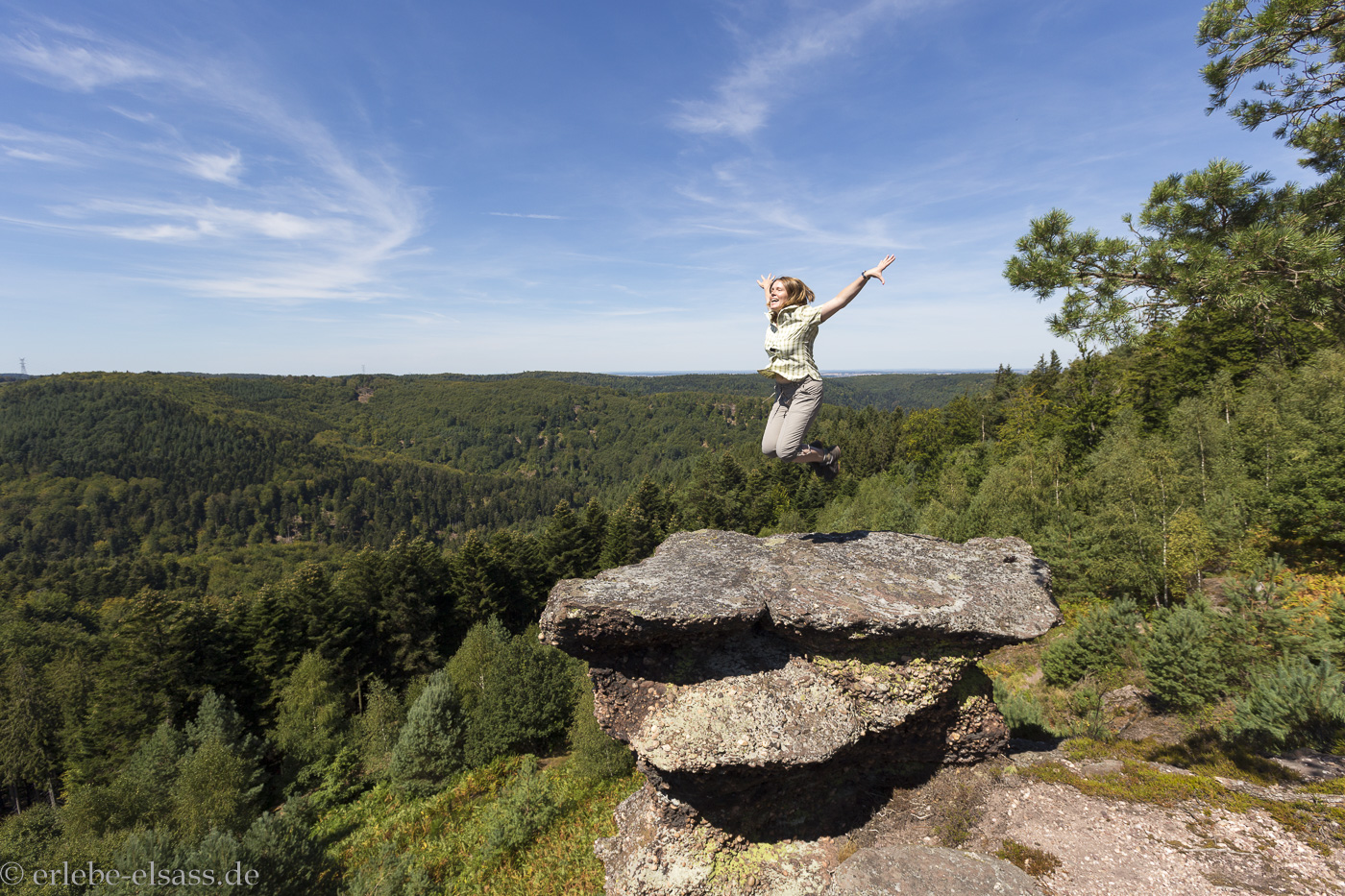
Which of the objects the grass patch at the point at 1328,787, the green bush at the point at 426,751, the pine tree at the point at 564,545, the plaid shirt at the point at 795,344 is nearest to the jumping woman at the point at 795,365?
the plaid shirt at the point at 795,344

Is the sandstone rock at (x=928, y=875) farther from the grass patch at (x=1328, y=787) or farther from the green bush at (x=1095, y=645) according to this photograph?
the green bush at (x=1095, y=645)

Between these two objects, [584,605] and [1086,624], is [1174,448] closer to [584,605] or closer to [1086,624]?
[1086,624]

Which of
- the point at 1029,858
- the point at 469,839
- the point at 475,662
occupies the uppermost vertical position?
the point at 1029,858

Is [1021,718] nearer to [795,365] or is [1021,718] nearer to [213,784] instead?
[795,365]

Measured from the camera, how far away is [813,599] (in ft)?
26.3

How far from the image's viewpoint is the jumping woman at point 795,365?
7.78m

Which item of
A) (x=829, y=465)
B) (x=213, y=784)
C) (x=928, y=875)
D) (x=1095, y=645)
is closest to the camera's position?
(x=928, y=875)

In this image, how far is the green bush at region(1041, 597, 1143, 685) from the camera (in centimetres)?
1900

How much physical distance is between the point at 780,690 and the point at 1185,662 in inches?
556

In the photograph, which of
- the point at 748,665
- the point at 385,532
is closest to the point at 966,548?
the point at 748,665

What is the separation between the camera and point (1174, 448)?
93.1ft

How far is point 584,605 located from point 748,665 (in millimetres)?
2958

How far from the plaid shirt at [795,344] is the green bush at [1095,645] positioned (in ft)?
63.2

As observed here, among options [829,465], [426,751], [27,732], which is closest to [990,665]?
[829,465]
